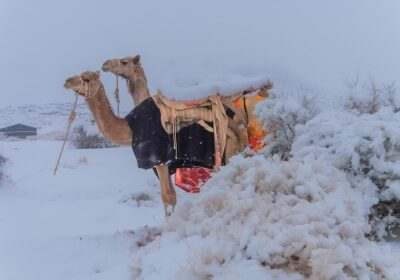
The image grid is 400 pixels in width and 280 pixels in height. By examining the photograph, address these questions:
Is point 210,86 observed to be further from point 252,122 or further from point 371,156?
point 371,156

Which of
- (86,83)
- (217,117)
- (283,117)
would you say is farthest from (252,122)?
(86,83)

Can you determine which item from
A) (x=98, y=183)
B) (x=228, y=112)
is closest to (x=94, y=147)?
(x=98, y=183)

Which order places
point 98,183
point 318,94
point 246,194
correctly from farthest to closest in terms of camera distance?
point 98,183 → point 318,94 → point 246,194

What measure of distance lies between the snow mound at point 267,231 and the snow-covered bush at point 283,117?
1462mm

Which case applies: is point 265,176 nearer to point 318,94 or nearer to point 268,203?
point 268,203

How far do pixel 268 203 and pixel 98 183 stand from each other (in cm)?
909

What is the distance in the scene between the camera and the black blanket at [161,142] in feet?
14.9

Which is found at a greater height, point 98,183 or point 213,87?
point 213,87

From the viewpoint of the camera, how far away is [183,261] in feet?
6.49

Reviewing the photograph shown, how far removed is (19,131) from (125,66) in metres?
17.8

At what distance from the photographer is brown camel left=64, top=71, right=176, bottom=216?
15.4 ft

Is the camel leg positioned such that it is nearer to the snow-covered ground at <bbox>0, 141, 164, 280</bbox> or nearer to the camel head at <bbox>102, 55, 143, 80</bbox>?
the snow-covered ground at <bbox>0, 141, 164, 280</bbox>

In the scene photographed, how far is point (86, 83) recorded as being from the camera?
4664 mm

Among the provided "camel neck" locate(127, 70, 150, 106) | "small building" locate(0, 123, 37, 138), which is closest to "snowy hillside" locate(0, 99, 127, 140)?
"small building" locate(0, 123, 37, 138)
